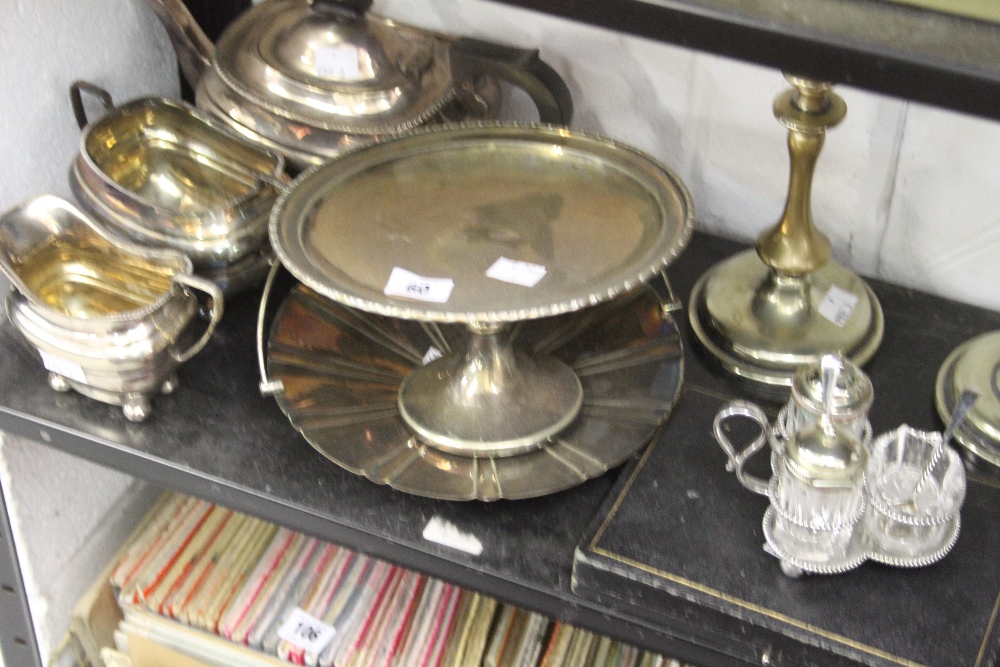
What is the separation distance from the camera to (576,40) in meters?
1.05

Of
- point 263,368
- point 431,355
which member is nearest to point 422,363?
point 431,355

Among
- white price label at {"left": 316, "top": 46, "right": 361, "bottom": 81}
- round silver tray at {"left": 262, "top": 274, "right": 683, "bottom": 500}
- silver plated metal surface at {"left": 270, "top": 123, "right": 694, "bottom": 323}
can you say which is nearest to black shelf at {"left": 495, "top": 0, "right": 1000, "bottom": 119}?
silver plated metal surface at {"left": 270, "top": 123, "right": 694, "bottom": 323}

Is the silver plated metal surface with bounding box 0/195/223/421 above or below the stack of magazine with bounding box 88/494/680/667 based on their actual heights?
above

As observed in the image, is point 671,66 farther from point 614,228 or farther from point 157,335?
point 157,335

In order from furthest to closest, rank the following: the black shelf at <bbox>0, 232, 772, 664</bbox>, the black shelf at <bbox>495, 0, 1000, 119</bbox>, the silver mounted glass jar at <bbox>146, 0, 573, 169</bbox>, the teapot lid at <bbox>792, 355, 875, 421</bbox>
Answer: the silver mounted glass jar at <bbox>146, 0, 573, 169</bbox>, the black shelf at <bbox>0, 232, 772, 664</bbox>, the teapot lid at <bbox>792, 355, 875, 421</bbox>, the black shelf at <bbox>495, 0, 1000, 119</bbox>

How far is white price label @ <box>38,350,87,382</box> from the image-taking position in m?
0.88

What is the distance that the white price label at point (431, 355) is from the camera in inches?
36.2

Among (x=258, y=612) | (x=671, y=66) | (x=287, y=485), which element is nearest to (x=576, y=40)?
(x=671, y=66)

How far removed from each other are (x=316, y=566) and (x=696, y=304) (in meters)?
0.47

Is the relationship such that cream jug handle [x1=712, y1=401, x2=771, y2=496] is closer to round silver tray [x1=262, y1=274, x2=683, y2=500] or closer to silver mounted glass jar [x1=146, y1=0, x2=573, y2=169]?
round silver tray [x1=262, y1=274, x2=683, y2=500]

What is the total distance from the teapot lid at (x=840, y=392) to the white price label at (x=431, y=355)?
34cm

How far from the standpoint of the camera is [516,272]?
76cm

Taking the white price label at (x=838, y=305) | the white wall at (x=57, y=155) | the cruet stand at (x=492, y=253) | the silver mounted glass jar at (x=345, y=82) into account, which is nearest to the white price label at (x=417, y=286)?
the cruet stand at (x=492, y=253)

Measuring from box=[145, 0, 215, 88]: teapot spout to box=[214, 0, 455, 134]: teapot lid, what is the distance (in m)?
0.03
